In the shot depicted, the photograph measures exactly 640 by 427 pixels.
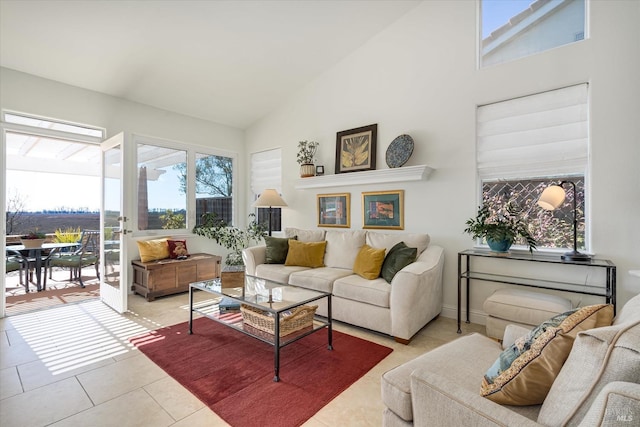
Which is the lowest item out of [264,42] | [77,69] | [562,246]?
[562,246]

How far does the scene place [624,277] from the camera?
104 inches

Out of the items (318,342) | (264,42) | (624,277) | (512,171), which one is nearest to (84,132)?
(264,42)

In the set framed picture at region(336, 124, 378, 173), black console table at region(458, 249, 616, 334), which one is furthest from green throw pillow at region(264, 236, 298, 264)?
black console table at region(458, 249, 616, 334)

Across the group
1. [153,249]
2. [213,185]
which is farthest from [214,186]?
[153,249]

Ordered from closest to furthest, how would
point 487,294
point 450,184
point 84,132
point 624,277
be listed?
point 624,277 → point 487,294 → point 450,184 → point 84,132

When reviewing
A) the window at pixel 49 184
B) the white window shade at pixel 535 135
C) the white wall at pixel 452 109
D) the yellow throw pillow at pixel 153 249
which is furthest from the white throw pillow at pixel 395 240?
the window at pixel 49 184

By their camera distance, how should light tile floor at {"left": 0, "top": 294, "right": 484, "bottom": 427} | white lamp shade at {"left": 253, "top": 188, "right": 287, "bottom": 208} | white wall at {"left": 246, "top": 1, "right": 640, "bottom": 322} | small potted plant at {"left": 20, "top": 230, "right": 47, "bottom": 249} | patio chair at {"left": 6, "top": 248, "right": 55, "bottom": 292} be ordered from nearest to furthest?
light tile floor at {"left": 0, "top": 294, "right": 484, "bottom": 427} < white wall at {"left": 246, "top": 1, "right": 640, "bottom": 322} < patio chair at {"left": 6, "top": 248, "right": 55, "bottom": 292} < small potted plant at {"left": 20, "top": 230, "right": 47, "bottom": 249} < white lamp shade at {"left": 253, "top": 188, "right": 287, "bottom": 208}

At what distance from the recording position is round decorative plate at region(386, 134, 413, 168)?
12.0 feet

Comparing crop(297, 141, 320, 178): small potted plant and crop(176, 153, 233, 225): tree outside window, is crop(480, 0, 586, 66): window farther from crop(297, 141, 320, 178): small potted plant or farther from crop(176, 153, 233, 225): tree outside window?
crop(176, 153, 233, 225): tree outside window

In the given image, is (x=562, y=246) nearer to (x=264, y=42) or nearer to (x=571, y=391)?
(x=571, y=391)

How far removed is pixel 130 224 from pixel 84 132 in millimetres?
1325

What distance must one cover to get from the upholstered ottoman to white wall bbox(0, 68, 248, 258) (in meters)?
4.23

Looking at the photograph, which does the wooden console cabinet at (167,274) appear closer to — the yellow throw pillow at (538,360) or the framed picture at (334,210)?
the framed picture at (334,210)

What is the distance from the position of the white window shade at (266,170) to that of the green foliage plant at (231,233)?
0.58 metres
